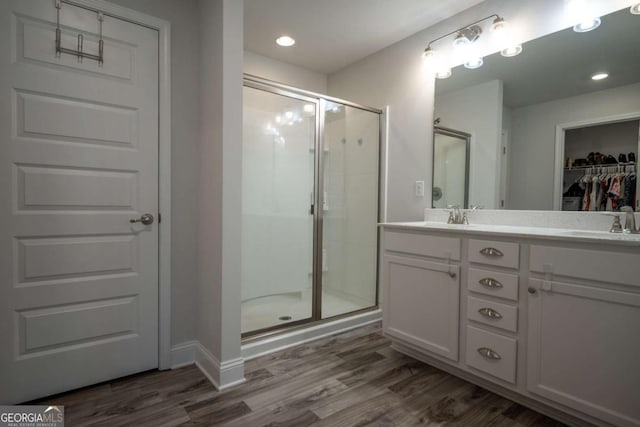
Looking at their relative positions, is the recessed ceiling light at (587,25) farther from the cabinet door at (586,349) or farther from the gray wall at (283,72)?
the gray wall at (283,72)

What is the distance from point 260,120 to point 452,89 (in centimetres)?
147

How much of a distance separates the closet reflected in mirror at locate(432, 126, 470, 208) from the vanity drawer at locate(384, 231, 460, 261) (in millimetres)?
627

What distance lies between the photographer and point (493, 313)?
167 centimetres

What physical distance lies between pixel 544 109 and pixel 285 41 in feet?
6.59

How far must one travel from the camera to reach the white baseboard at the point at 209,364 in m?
1.79

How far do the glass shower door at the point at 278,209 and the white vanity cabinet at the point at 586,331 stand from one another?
1.54 metres

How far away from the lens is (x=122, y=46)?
1.81 meters

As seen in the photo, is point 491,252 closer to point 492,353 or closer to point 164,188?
point 492,353

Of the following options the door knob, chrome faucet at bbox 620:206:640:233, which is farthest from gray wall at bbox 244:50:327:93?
chrome faucet at bbox 620:206:640:233

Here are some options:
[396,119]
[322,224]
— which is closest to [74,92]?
[322,224]

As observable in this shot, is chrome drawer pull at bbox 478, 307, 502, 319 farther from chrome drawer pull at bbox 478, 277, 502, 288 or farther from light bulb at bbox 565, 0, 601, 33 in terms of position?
light bulb at bbox 565, 0, 601, 33

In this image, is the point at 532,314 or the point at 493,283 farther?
the point at 493,283

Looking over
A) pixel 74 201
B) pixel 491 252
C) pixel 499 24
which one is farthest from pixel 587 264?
pixel 74 201

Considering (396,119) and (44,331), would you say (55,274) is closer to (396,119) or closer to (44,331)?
(44,331)
